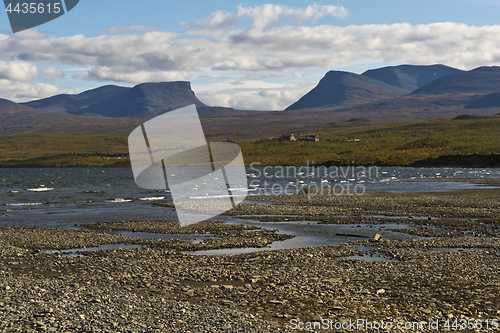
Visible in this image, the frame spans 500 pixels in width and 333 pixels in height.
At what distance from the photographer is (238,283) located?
14.2 m

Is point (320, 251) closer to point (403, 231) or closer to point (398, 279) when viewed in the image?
point (398, 279)

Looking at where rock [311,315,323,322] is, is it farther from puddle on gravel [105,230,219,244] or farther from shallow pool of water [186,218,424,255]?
puddle on gravel [105,230,219,244]

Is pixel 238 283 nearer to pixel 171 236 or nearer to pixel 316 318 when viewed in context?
pixel 316 318

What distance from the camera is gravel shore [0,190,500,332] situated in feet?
35.2

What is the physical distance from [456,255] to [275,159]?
A: 137785 mm

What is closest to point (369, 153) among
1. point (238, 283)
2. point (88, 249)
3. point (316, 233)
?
point (316, 233)

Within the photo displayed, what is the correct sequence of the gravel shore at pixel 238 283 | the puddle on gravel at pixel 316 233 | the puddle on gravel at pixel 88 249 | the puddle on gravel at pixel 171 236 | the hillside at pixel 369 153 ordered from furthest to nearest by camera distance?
the hillside at pixel 369 153
the puddle on gravel at pixel 171 236
the puddle on gravel at pixel 316 233
the puddle on gravel at pixel 88 249
the gravel shore at pixel 238 283

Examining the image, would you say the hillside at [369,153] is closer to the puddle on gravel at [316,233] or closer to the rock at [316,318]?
the puddle on gravel at [316,233]

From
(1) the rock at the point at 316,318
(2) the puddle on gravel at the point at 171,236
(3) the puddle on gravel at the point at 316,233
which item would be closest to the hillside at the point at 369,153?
(3) the puddle on gravel at the point at 316,233

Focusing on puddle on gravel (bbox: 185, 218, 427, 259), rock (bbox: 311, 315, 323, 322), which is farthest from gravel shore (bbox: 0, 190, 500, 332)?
puddle on gravel (bbox: 185, 218, 427, 259)

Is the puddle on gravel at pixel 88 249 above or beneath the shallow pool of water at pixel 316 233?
above

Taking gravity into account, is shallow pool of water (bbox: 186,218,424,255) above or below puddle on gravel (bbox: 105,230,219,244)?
below

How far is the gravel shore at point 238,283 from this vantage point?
35.2 feet

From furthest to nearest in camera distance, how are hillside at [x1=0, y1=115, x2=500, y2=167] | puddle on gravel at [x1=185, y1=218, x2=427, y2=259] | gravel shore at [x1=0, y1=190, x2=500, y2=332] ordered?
hillside at [x1=0, y1=115, x2=500, y2=167] → puddle on gravel at [x1=185, y1=218, x2=427, y2=259] → gravel shore at [x1=0, y1=190, x2=500, y2=332]
